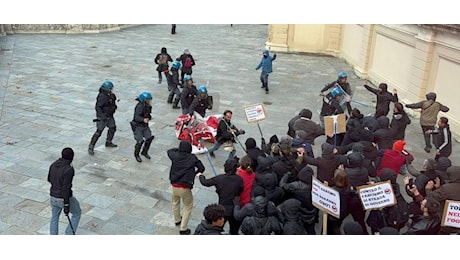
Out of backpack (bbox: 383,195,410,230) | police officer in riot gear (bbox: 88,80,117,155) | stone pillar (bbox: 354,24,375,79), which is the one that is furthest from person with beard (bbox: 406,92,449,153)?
stone pillar (bbox: 354,24,375,79)

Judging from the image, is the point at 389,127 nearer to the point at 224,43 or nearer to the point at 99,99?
the point at 99,99

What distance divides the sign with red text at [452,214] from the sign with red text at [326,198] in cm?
126

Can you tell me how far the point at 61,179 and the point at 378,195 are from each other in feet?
13.3

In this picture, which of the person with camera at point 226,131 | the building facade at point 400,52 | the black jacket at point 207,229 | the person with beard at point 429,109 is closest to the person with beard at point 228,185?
the black jacket at point 207,229

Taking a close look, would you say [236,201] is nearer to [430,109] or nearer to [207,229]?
[207,229]

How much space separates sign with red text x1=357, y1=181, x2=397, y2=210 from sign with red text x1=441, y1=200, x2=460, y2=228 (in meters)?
0.58

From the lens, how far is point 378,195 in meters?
5.38

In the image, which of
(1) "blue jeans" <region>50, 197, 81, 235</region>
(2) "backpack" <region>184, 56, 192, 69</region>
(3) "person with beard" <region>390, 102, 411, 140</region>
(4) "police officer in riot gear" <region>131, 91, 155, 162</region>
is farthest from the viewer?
(2) "backpack" <region>184, 56, 192, 69</region>

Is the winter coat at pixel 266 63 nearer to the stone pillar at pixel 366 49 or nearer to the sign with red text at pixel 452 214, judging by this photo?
the stone pillar at pixel 366 49

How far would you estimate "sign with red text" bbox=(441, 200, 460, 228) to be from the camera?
16.7ft

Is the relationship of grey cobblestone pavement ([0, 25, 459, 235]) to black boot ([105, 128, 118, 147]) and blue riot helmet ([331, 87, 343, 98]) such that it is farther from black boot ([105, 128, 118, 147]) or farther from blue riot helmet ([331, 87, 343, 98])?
blue riot helmet ([331, 87, 343, 98])

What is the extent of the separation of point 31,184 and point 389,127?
23.5ft

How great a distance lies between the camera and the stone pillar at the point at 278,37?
21984mm

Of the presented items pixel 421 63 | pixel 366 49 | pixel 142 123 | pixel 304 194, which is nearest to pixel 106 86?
pixel 142 123
